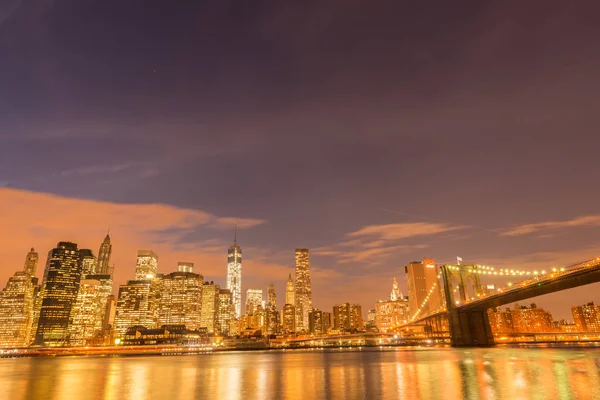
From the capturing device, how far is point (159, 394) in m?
26.1

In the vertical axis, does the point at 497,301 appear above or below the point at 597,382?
above

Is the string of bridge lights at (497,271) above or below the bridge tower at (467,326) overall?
above

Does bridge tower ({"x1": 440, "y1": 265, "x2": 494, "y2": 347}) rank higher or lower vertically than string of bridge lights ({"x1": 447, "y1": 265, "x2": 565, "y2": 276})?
lower

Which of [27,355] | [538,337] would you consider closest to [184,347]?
→ [27,355]

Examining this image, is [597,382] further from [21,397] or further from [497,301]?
[497,301]

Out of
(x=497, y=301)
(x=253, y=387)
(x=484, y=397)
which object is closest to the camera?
(x=484, y=397)

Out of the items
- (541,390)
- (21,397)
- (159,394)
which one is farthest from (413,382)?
(21,397)

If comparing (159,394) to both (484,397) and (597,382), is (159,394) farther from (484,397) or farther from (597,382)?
(597,382)

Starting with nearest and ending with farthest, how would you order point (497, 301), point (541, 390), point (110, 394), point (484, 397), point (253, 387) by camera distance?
1. point (484, 397)
2. point (541, 390)
3. point (110, 394)
4. point (253, 387)
5. point (497, 301)

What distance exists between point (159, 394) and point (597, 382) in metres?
28.3

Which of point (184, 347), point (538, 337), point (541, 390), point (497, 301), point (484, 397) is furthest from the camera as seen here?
point (184, 347)

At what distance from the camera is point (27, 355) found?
181 metres

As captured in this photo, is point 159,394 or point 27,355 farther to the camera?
point 27,355

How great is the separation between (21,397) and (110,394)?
621 centimetres
